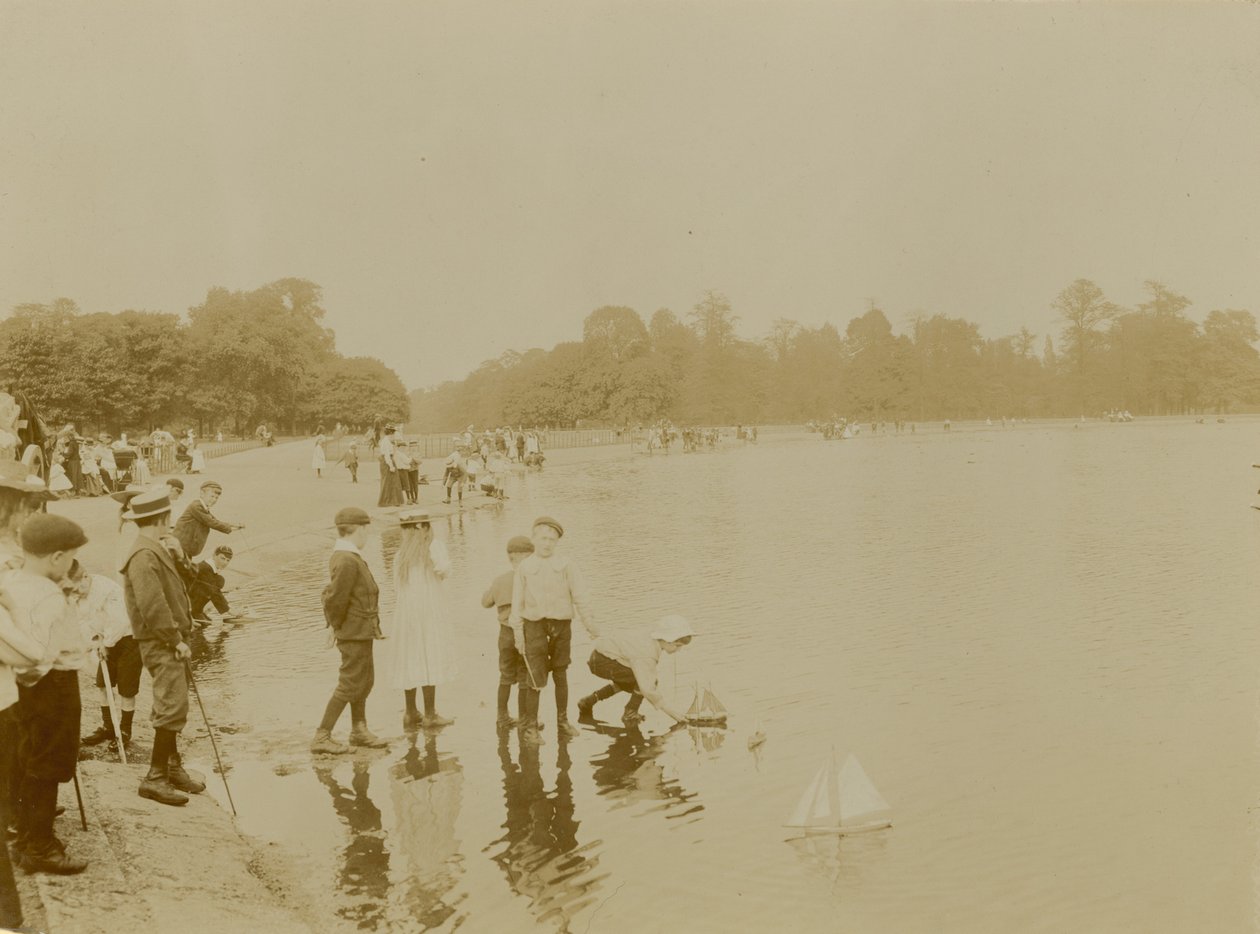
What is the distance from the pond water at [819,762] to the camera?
4.95 meters

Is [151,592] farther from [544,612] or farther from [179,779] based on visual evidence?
[544,612]

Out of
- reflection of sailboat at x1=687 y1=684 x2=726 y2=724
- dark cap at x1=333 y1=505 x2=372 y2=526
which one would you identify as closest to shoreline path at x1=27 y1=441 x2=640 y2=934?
dark cap at x1=333 y1=505 x2=372 y2=526

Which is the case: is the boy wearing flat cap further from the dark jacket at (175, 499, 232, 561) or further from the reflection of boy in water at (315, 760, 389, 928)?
the dark jacket at (175, 499, 232, 561)

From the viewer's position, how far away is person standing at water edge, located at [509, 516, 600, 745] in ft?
22.6

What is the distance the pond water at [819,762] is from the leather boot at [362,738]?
0.46 feet

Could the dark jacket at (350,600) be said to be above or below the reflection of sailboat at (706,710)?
above

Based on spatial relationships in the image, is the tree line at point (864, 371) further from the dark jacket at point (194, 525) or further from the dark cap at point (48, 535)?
the dark cap at point (48, 535)

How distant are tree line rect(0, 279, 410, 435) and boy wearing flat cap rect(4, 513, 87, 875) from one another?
6.41 metres

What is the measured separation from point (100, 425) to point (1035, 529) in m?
16.5

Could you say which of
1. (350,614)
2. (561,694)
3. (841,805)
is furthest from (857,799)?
(350,614)

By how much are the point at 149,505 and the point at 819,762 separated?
4.39 m

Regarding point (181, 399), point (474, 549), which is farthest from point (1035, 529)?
point (181, 399)

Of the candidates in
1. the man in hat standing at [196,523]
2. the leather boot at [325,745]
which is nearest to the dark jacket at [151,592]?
the leather boot at [325,745]

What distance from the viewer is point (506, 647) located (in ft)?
23.5
